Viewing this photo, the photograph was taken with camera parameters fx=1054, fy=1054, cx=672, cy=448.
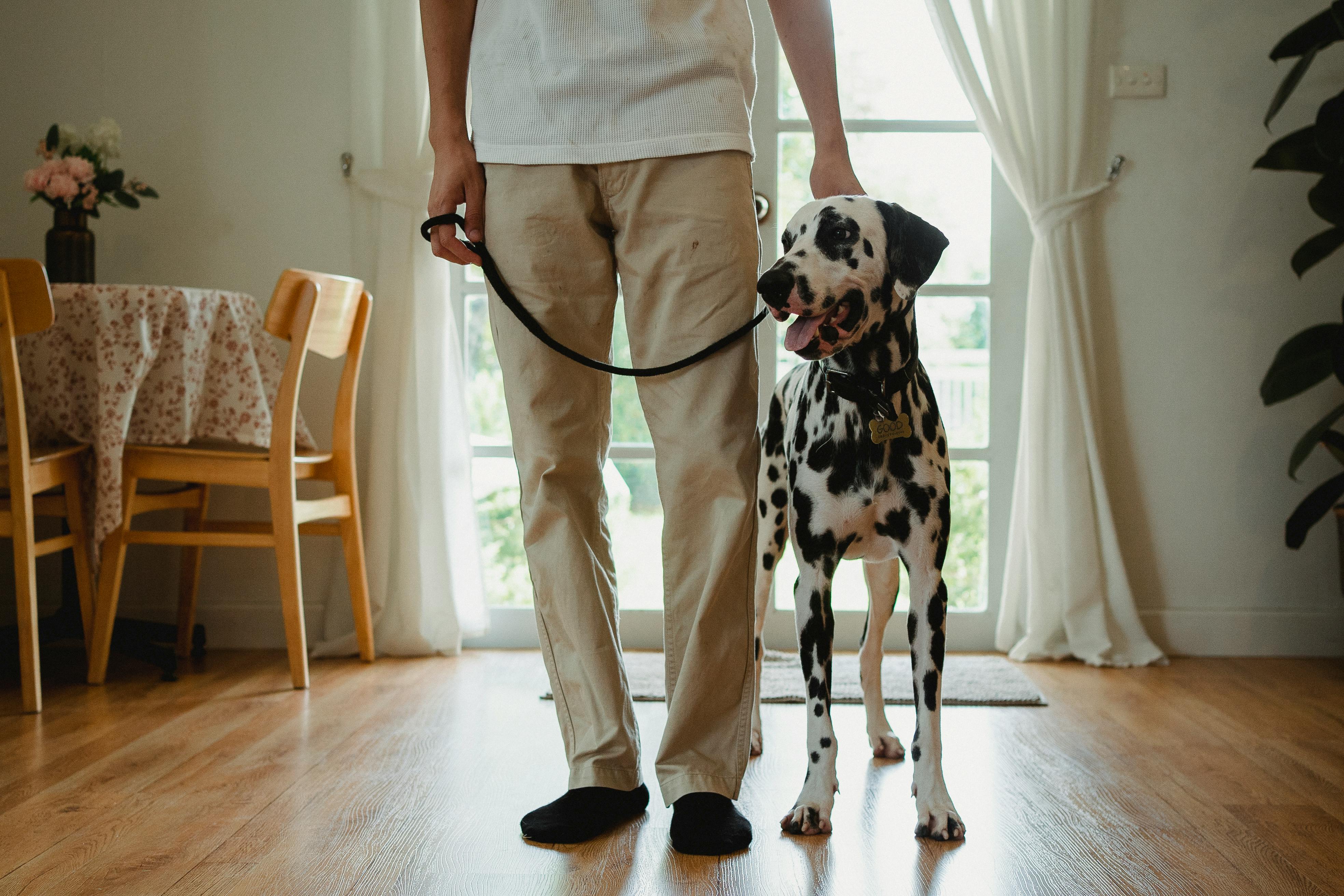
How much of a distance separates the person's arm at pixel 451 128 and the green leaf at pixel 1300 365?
80.4 inches

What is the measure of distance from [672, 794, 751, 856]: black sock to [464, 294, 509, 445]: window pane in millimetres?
1752

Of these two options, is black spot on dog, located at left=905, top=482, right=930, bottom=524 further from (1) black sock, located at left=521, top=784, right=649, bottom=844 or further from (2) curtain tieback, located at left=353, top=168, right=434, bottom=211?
(2) curtain tieback, located at left=353, top=168, right=434, bottom=211

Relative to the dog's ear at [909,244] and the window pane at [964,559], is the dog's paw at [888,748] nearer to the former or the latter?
the dog's ear at [909,244]

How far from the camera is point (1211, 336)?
2879mm

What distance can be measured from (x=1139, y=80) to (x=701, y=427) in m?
2.12

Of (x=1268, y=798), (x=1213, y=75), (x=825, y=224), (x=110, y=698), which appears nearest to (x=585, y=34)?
(x=825, y=224)

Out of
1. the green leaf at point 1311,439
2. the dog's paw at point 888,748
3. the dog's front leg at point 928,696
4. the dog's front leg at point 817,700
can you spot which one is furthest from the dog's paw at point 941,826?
the green leaf at point 1311,439

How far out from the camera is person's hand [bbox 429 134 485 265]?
146 cm

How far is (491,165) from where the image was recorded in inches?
57.1

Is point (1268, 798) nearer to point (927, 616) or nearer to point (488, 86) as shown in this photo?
point (927, 616)

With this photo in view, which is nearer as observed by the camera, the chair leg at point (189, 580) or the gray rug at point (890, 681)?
the gray rug at point (890, 681)

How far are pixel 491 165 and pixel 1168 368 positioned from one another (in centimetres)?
216

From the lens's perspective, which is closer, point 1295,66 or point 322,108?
A: point 1295,66

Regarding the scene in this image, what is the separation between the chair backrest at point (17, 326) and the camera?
2.16m
